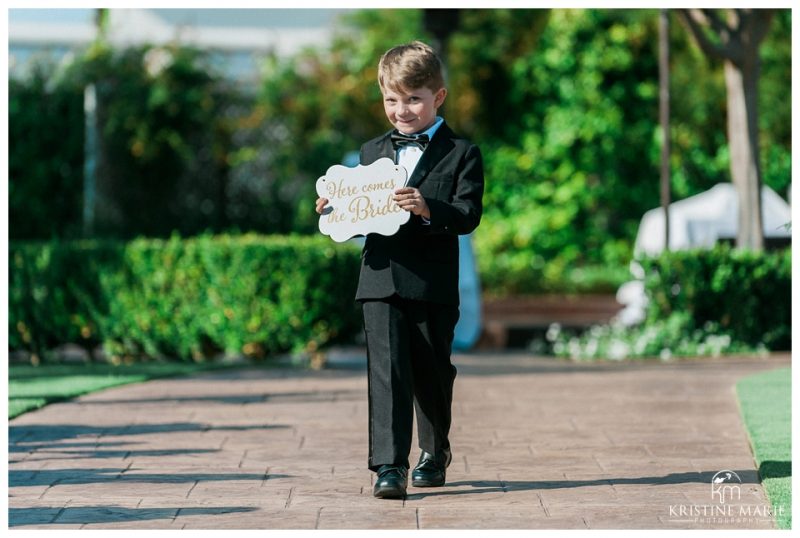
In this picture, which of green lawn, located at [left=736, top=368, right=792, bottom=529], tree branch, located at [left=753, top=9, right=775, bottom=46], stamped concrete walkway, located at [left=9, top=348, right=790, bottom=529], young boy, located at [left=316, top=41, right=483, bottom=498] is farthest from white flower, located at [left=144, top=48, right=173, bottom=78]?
young boy, located at [left=316, top=41, right=483, bottom=498]

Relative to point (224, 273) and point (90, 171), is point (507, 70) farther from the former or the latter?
point (224, 273)

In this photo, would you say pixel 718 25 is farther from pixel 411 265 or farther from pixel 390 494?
pixel 390 494

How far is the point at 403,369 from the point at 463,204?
0.63m

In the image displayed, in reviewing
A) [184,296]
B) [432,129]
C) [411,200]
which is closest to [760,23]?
[184,296]

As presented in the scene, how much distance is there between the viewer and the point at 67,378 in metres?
9.82

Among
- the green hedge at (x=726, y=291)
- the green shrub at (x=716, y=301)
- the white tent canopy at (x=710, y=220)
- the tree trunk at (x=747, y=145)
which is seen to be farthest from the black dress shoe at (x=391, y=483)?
the white tent canopy at (x=710, y=220)

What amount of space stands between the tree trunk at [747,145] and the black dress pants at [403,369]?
8.51 m

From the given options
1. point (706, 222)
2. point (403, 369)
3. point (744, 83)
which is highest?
point (744, 83)

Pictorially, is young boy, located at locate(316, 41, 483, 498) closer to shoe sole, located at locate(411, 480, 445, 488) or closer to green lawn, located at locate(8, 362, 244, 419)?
shoe sole, located at locate(411, 480, 445, 488)

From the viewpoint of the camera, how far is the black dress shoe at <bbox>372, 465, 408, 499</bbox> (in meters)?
4.88

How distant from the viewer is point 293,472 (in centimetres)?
561
